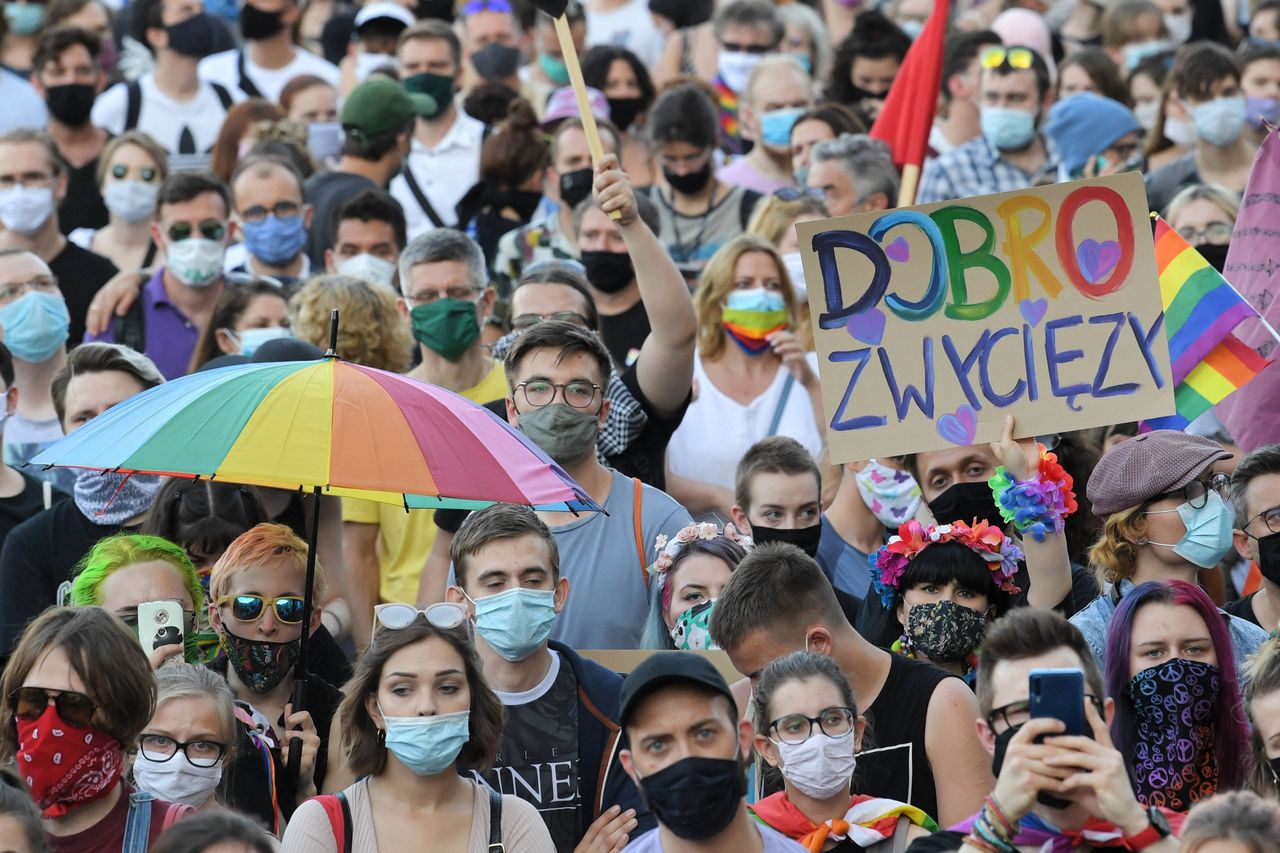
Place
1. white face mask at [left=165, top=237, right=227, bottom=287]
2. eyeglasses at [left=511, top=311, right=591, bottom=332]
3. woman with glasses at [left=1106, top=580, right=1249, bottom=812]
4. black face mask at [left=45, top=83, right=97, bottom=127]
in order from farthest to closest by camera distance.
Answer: black face mask at [left=45, top=83, right=97, bottom=127]
white face mask at [left=165, top=237, right=227, bottom=287]
eyeglasses at [left=511, top=311, right=591, bottom=332]
woman with glasses at [left=1106, top=580, right=1249, bottom=812]

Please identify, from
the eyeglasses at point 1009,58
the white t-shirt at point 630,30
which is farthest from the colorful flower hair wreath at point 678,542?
the white t-shirt at point 630,30

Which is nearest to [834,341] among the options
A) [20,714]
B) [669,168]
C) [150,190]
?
[20,714]

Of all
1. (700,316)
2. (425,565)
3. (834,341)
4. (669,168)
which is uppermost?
(669,168)

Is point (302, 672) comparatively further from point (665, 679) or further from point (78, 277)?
point (78, 277)

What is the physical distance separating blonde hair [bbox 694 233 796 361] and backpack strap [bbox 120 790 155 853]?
3.96 m

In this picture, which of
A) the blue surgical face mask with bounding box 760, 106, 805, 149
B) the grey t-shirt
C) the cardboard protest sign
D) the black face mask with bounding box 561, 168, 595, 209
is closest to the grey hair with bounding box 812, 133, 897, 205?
the black face mask with bounding box 561, 168, 595, 209

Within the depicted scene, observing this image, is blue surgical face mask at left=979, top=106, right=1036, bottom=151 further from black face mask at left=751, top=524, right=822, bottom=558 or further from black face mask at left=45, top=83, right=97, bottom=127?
black face mask at left=751, top=524, right=822, bottom=558

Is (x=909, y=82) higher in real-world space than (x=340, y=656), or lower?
higher

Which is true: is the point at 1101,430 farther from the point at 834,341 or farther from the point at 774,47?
the point at 774,47

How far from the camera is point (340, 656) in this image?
7.36m

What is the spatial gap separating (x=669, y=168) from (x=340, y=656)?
4762mm

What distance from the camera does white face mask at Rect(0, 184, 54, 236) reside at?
36.0ft

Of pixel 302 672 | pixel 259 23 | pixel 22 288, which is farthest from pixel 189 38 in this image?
pixel 302 672

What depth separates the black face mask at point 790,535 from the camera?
7754 millimetres
